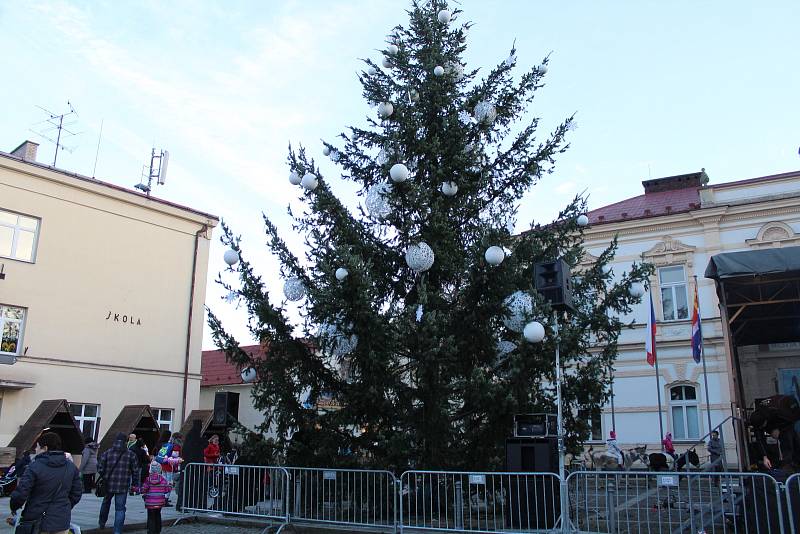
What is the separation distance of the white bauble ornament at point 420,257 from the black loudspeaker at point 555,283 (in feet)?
6.82

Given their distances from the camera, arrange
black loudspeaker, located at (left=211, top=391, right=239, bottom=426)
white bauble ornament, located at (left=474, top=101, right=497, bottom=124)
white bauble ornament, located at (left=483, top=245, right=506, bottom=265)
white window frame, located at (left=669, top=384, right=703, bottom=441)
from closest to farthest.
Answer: white bauble ornament, located at (left=483, top=245, right=506, bottom=265) < white bauble ornament, located at (left=474, top=101, right=497, bottom=124) < black loudspeaker, located at (left=211, top=391, right=239, bottom=426) < white window frame, located at (left=669, top=384, right=703, bottom=441)

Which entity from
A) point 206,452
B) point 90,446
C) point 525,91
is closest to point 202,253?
point 90,446

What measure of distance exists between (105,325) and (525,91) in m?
18.4

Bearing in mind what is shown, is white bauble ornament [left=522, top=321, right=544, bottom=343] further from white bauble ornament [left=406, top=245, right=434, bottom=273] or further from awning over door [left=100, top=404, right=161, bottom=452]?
awning over door [left=100, top=404, right=161, bottom=452]

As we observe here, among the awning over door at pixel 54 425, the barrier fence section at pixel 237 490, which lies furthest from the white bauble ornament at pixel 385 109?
the awning over door at pixel 54 425

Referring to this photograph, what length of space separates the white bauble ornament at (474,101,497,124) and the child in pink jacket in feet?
26.6

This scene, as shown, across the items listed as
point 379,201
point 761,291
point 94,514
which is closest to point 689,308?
point 761,291

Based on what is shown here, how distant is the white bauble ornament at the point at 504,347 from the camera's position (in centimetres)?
1123

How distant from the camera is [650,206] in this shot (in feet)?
92.8

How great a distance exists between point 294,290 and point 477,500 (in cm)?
452

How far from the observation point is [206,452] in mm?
15352

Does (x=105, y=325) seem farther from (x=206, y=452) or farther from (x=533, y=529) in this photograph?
(x=533, y=529)

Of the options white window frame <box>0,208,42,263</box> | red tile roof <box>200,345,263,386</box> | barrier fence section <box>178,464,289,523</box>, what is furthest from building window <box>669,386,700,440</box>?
white window frame <box>0,208,42,263</box>

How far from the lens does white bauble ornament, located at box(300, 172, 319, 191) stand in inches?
471
